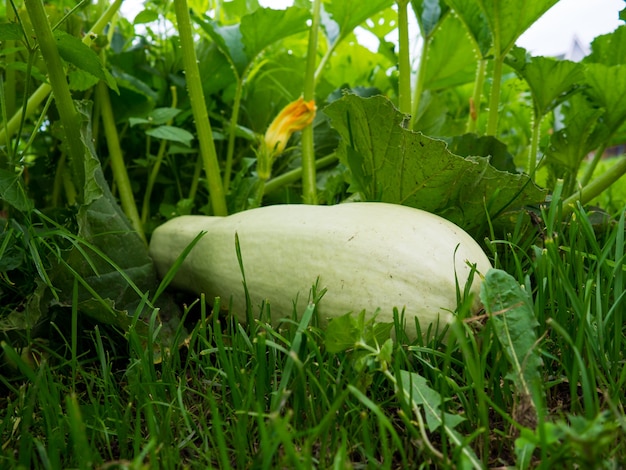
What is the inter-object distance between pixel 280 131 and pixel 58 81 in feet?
1.58

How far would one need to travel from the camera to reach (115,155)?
4.89 feet

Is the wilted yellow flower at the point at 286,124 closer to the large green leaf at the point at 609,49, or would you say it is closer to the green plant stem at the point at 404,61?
the green plant stem at the point at 404,61

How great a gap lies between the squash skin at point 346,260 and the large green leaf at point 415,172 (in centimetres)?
8

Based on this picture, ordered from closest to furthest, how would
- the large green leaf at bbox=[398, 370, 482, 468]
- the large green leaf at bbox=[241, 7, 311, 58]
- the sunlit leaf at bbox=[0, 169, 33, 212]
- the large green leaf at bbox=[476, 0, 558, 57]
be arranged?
the large green leaf at bbox=[398, 370, 482, 468], the sunlit leaf at bbox=[0, 169, 33, 212], the large green leaf at bbox=[476, 0, 558, 57], the large green leaf at bbox=[241, 7, 311, 58]

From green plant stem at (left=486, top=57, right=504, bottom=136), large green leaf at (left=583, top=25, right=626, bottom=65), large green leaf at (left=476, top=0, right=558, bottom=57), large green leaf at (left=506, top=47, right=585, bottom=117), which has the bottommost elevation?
green plant stem at (left=486, top=57, right=504, bottom=136)

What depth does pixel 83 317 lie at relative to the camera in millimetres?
1098

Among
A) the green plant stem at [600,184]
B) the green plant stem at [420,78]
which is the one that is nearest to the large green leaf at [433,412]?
the green plant stem at [600,184]

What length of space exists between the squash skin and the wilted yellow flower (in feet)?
0.73

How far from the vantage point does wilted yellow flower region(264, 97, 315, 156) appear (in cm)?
138

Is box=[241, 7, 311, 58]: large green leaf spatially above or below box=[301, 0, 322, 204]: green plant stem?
above

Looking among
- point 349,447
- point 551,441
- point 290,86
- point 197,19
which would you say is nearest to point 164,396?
point 349,447

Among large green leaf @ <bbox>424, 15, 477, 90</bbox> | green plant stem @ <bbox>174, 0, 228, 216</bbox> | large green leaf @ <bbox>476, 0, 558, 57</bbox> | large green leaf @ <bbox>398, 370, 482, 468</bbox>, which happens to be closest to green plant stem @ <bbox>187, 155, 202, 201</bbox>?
green plant stem @ <bbox>174, 0, 228, 216</bbox>

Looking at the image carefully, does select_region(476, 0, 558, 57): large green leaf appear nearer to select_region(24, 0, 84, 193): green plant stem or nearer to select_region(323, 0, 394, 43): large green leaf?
select_region(323, 0, 394, 43): large green leaf

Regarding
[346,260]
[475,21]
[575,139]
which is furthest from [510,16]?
[346,260]
